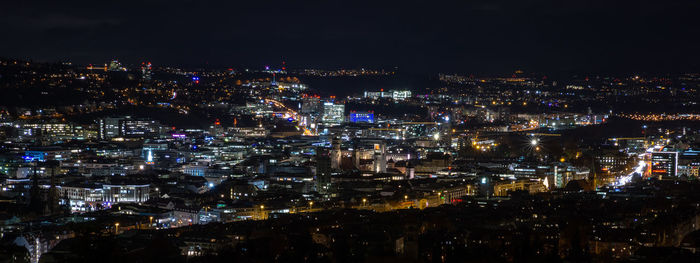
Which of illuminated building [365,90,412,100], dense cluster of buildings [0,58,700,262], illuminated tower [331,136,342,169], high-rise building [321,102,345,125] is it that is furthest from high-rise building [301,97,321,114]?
illuminated tower [331,136,342,169]

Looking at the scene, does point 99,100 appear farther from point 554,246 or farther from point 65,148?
point 554,246

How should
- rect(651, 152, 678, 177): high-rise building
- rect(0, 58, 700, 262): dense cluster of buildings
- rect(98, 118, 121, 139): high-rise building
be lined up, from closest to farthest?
rect(0, 58, 700, 262): dense cluster of buildings < rect(651, 152, 678, 177): high-rise building < rect(98, 118, 121, 139): high-rise building

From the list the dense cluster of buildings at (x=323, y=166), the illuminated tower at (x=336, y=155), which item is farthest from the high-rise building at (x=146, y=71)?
the illuminated tower at (x=336, y=155)

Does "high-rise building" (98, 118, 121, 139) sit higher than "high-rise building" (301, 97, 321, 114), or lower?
lower

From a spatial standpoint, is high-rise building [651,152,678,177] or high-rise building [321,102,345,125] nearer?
high-rise building [651,152,678,177]

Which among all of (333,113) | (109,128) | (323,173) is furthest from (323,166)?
(333,113)

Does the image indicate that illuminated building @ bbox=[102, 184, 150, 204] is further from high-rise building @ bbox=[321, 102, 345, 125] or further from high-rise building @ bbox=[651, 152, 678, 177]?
high-rise building @ bbox=[321, 102, 345, 125]

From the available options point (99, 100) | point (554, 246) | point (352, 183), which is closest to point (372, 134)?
point (99, 100)

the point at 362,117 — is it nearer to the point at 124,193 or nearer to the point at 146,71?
the point at 146,71
